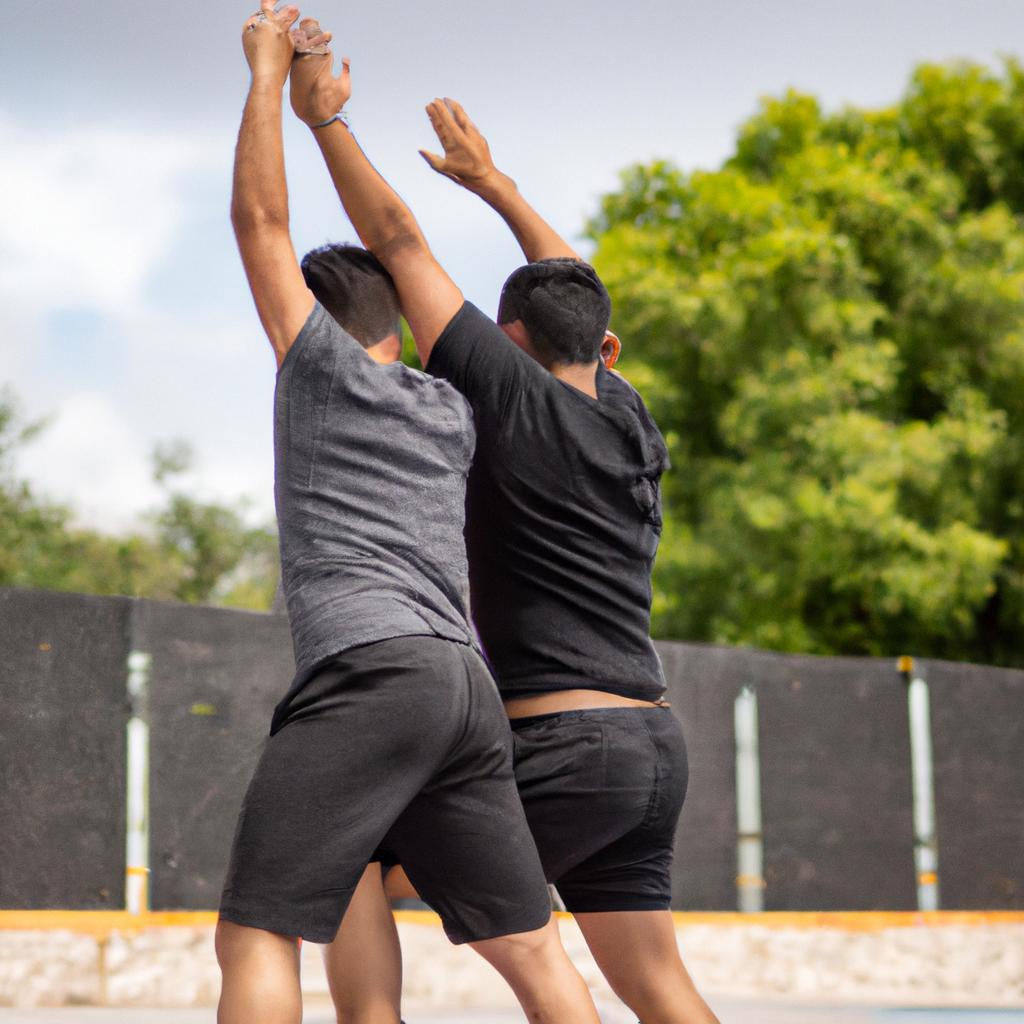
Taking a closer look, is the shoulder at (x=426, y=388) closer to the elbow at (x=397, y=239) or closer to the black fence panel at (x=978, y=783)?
the elbow at (x=397, y=239)

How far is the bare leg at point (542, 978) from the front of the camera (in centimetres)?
245

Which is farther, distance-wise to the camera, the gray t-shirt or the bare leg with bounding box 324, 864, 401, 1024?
the bare leg with bounding box 324, 864, 401, 1024

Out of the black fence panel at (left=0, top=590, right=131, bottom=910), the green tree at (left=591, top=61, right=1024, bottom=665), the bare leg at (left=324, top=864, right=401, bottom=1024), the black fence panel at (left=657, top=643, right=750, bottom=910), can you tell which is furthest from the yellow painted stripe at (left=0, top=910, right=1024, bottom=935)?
the green tree at (left=591, top=61, right=1024, bottom=665)

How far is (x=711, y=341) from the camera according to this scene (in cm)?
1911

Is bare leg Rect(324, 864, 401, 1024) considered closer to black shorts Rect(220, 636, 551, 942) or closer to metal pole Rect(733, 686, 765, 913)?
black shorts Rect(220, 636, 551, 942)

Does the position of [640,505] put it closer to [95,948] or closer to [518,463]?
[518,463]

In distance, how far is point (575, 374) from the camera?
288cm

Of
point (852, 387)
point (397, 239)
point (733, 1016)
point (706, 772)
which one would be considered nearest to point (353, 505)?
point (397, 239)

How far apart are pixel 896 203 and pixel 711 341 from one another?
114 inches

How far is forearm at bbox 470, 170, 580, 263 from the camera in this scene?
3.24m

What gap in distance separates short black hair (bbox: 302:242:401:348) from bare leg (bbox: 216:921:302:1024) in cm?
99

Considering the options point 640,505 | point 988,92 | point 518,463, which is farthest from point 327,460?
point 988,92

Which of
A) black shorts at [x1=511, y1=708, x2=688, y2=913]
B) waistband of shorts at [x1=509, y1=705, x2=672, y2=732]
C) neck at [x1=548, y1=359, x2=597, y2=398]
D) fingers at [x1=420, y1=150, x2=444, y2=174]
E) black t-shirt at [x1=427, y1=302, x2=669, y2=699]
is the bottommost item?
black shorts at [x1=511, y1=708, x2=688, y2=913]

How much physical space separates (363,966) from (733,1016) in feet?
12.6
